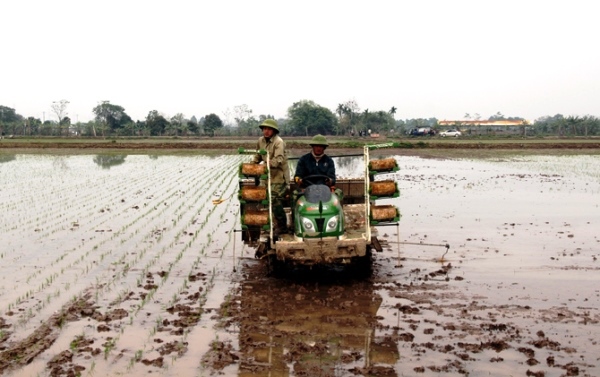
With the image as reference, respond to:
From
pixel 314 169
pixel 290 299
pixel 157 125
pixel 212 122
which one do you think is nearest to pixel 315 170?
pixel 314 169

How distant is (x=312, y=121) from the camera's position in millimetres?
80125

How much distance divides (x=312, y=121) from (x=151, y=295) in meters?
72.8

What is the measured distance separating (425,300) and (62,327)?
4.10m

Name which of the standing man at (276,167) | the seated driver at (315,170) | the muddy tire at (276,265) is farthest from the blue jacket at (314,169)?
the muddy tire at (276,265)

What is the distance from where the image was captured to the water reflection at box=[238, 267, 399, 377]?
5664 mm

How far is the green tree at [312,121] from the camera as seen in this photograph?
3159 inches

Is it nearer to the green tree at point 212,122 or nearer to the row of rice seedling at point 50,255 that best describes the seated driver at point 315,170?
the row of rice seedling at point 50,255

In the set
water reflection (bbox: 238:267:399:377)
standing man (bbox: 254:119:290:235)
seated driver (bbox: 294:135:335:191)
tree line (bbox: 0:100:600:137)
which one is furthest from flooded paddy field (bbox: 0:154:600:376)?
→ tree line (bbox: 0:100:600:137)

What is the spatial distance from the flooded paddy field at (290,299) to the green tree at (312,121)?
2543 inches

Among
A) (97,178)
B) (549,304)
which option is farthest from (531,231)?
(97,178)

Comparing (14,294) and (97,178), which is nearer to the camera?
(14,294)

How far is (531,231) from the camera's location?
1273 cm

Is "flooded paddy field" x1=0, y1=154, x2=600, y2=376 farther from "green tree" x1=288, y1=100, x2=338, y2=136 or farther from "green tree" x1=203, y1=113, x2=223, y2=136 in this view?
"green tree" x1=203, y1=113, x2=223, y2=136

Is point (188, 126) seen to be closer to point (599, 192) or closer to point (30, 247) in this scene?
point (599, 192)
